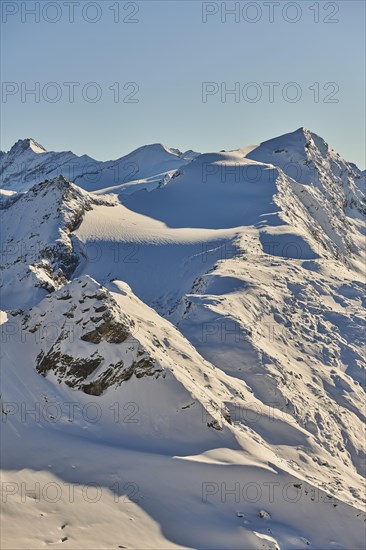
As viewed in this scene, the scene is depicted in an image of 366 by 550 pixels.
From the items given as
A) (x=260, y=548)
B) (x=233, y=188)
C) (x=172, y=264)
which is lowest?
(x=260, y=548)

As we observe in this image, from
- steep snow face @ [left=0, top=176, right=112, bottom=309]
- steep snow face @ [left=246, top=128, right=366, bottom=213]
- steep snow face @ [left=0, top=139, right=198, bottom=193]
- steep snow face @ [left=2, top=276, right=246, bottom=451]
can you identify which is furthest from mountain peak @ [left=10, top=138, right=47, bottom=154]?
steep snow face @ [left=2, top=276, right=246, bottom=451]

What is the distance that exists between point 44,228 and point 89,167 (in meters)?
67.7

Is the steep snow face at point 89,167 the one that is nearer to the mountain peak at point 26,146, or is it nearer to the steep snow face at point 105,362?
the mountain peak at point 26,146

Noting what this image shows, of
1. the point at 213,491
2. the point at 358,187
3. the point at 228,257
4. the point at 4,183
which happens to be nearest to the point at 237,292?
the point at 228,257

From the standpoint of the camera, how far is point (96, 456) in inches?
675

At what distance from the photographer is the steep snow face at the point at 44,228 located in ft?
145

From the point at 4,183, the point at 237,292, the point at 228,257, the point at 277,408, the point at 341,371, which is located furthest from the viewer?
the point at 4,183

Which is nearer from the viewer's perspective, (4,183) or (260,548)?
(260,548)

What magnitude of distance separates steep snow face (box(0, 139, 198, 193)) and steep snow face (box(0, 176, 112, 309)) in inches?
857

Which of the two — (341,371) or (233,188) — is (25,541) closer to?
(341,371)

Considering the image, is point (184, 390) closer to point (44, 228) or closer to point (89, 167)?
point (44, 228)

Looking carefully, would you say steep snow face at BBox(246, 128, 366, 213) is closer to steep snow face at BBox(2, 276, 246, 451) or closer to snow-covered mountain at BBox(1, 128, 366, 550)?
snow-covered mountain at BBox(1, 128, 366, 550)

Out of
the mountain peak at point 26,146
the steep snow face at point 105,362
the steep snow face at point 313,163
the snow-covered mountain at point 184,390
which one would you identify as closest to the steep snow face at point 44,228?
the snow-covered mountain at point 184,390

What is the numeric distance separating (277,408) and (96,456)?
10.0 meters
